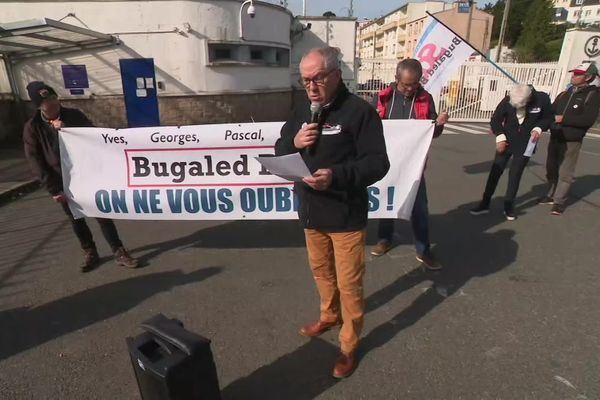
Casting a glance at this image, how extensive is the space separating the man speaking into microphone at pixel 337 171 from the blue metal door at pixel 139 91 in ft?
36.6

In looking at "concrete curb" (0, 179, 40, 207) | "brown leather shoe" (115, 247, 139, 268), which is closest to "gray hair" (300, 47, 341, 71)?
"brown leather shoe" (115, 247, 139, 268)

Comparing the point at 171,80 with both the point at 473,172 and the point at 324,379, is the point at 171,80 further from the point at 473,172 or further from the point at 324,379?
the point at 324,379

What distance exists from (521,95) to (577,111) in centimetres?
113

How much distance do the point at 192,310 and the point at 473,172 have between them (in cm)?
678

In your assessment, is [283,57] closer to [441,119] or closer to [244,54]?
[244,54]

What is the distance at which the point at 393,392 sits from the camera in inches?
92.3

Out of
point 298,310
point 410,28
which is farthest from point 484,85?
point 410,28

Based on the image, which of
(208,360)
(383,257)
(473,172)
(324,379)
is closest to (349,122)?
(208,360)

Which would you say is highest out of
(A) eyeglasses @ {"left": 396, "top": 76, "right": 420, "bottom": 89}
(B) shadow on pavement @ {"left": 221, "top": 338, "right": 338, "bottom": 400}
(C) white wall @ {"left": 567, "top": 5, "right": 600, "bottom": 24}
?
(C) white wall @ {"left": 567, "top": 5, "right": 600, "bottom": 24}

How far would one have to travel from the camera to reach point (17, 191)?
21.5ft

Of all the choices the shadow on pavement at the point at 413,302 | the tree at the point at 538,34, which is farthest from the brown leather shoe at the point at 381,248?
the tree at the point at 538,34

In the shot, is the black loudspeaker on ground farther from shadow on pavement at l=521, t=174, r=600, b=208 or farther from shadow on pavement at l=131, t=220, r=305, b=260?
shadow on pavement at l=521, t=174, r=600, b=208

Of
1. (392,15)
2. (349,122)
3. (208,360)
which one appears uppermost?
(392,15)

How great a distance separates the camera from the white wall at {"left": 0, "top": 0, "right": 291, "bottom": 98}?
1111 centimetres
